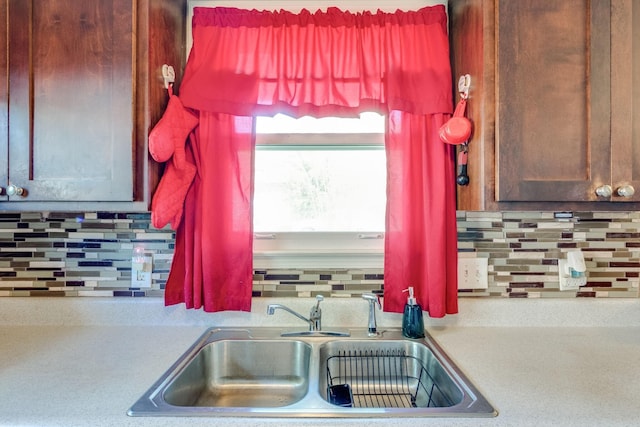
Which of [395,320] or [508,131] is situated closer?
[508,131]

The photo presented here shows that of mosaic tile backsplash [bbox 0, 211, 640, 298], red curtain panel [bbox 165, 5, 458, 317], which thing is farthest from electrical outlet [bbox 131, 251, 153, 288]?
red curtain panel [bbox 165, 5, 458, 317]

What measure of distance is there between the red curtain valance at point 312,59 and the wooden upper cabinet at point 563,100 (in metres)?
0.27

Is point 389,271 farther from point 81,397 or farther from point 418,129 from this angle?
point 81,397

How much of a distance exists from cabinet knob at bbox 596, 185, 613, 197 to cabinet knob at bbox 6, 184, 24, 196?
1766mm

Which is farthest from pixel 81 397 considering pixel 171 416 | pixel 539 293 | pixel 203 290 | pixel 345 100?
pixel 539 293

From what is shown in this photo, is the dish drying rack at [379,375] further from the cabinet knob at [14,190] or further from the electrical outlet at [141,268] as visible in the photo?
the cabinet knob at [14,190]

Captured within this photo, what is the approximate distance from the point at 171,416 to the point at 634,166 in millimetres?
1455

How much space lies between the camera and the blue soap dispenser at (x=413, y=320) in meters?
1.26

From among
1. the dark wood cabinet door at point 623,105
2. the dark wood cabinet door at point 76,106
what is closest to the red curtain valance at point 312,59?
the dark wood cabinet door at point 76,106

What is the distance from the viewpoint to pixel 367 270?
1.43 meters

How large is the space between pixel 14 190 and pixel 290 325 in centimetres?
101

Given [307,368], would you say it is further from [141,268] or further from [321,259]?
[141,268]

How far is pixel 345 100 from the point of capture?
4.41 feet

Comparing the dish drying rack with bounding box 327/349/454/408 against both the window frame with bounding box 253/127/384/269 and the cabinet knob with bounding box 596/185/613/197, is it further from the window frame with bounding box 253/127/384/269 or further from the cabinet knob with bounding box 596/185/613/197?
the cabinet knob with bounding box 596/185/613/197
